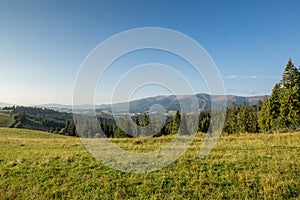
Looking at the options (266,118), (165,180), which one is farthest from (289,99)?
(165,180)

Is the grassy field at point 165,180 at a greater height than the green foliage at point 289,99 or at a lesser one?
lesser

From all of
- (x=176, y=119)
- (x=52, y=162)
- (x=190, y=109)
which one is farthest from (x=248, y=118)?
(x=52, y=162)

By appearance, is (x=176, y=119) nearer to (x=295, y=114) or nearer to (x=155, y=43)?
(x=295, y=114)

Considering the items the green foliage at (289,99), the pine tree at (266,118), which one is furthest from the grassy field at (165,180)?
the pine tree at (266,118)

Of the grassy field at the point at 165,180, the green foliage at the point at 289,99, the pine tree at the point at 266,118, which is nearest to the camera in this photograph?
the grassy field at the point at 165,180

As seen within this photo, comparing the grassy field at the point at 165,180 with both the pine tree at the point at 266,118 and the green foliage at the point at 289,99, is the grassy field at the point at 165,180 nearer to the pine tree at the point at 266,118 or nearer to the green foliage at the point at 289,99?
the green foliage at the point at 289,99

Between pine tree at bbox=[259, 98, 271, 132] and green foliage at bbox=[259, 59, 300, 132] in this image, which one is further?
pine tree at bbox=[259, 98, 271, 132]

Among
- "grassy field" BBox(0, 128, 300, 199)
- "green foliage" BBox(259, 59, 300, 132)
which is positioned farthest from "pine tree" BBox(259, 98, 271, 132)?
"grassy field" BBox(0, 128, 300, 199)

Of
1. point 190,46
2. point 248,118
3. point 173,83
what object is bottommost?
point 248,118

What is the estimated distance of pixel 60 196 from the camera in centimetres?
786

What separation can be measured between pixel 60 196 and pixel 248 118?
73.5m

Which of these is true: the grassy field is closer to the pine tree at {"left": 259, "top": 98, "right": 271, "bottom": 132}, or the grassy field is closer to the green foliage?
the green foliage

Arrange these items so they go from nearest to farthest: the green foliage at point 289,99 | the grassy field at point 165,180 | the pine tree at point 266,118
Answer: the grassy field at point 165,180 → the green foliage at point 289,99 → the pine tree at point 266,118

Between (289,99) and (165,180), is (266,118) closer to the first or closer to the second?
(289,99)
